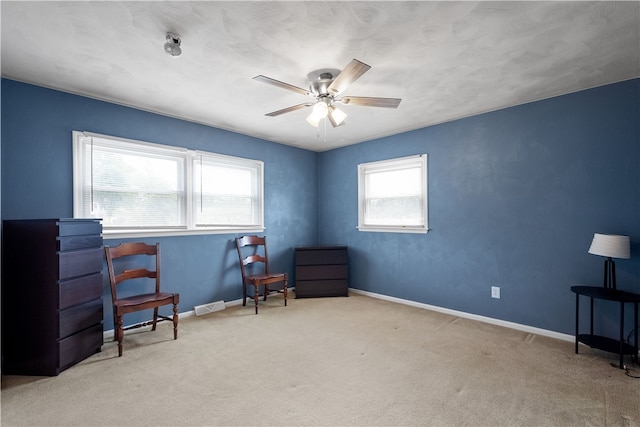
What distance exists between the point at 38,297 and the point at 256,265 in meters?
2.44

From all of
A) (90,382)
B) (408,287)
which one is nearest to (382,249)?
(408,287)

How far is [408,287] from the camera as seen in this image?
4160 mm

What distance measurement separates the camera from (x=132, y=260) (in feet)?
10.5

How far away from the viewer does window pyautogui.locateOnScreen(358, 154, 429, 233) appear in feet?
13.5

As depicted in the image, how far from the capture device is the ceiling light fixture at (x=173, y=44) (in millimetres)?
1976

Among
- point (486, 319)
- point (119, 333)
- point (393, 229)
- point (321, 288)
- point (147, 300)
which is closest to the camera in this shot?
point (119, 333)

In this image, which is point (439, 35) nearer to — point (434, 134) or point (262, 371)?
point (434, 134)

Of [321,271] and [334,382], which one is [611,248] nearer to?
[334,382]

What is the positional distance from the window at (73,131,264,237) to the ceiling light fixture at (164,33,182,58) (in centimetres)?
156

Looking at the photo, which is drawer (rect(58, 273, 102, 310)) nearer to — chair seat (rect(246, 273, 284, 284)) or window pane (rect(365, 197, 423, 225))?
chair seat (rect(246, 273, 284, 284))

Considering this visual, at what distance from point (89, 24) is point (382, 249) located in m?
3.92

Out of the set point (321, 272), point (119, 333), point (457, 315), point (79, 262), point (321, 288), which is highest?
point (79, 262)

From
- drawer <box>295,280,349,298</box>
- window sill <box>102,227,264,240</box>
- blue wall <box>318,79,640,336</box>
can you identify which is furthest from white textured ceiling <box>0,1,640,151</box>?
drawer <box>295,280,349,298</box>

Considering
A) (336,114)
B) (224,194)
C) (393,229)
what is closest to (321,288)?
(393,229)
